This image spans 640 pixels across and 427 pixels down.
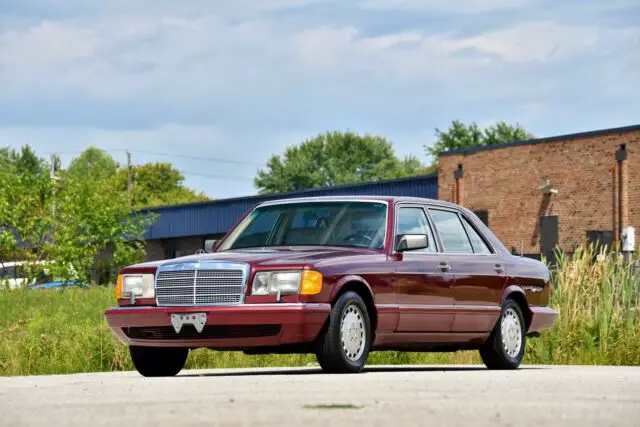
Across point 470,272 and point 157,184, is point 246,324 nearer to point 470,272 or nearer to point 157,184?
point 470,272

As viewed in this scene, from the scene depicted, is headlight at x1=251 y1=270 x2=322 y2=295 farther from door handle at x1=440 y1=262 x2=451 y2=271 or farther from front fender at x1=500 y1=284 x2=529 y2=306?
front fender at x1=500 y1=284 x2=529 y2=306

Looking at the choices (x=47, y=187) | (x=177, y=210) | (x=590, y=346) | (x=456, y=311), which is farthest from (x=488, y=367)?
(x=177, y=210)

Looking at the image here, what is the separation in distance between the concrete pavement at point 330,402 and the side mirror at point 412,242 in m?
1.75

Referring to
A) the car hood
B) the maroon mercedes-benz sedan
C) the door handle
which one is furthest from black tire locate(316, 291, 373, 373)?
the door handle

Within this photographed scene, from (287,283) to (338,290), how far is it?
459mm

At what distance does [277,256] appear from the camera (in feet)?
39.4

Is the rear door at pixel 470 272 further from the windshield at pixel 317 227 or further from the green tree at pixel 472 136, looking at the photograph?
the green tree at pixel 472 136

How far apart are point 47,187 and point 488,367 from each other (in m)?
45.0

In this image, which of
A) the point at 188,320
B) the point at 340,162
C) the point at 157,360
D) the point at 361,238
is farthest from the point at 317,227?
the point at 340,162

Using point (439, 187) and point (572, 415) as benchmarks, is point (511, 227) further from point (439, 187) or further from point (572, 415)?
point (572, 415)

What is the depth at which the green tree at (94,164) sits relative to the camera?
149 metres

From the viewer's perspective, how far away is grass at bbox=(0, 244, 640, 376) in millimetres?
16188

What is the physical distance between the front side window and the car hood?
767 millimetres

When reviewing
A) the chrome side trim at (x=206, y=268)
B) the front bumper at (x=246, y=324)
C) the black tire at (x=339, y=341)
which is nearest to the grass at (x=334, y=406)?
the front bumper at (x=246, y=324)
